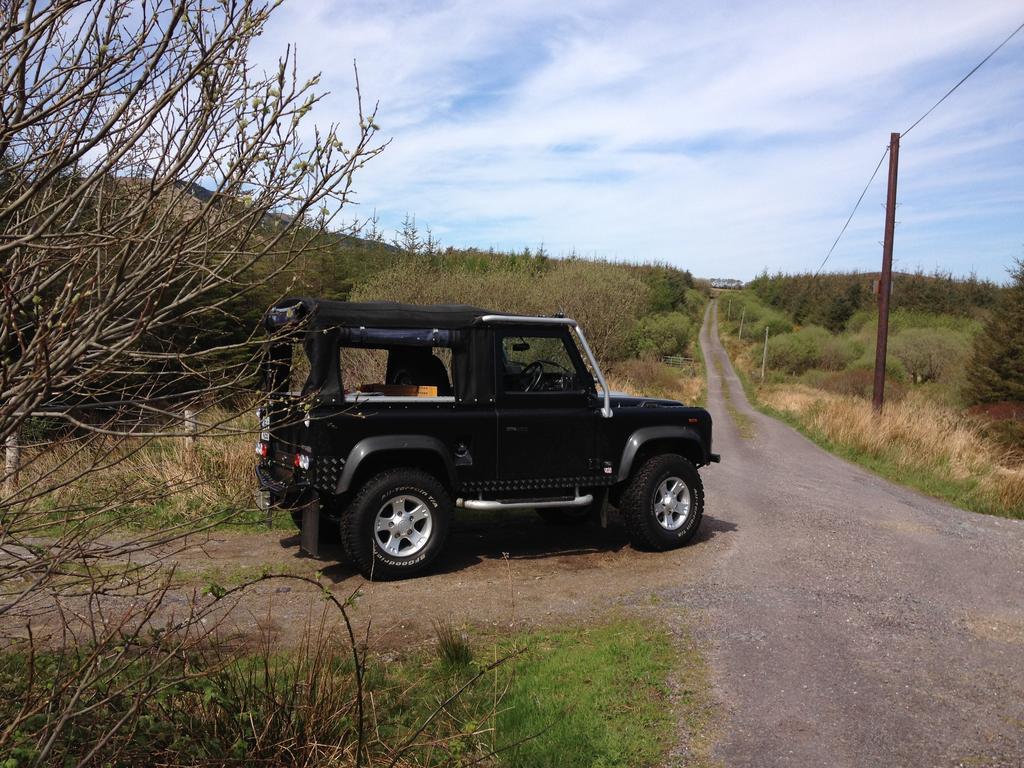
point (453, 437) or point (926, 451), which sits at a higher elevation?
point (453, 437)

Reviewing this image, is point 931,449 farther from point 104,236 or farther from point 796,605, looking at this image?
point 104,236

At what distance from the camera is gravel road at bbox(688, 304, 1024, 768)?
4.06 meters

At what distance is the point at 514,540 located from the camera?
812 cm

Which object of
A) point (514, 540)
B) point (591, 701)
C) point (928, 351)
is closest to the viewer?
point (591, 701)

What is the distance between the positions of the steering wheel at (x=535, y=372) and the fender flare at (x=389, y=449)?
1020 mm

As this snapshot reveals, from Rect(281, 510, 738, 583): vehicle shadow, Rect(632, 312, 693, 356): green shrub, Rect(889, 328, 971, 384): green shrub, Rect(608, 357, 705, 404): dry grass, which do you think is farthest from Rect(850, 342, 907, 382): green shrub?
Rect(281, 510, 738, 583): vehicle shadow

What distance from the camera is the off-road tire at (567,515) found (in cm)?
867

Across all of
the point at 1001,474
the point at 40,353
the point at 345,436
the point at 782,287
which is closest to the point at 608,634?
the point at 345,436

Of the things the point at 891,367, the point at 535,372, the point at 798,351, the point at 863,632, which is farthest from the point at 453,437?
the point at 798,351

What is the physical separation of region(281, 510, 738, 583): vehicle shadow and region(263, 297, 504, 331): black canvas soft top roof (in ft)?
6.20

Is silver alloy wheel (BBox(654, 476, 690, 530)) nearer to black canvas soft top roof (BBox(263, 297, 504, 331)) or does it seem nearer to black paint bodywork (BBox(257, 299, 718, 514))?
black paint bodywork (BBox(257, 299, 718, 514))

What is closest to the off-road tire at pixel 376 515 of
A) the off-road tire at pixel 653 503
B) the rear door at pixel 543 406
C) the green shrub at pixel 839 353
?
the rear door at pixel 543 406

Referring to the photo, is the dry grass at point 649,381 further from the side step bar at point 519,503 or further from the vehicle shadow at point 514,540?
the side step bar at point 519,503

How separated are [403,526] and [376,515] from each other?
27cm
